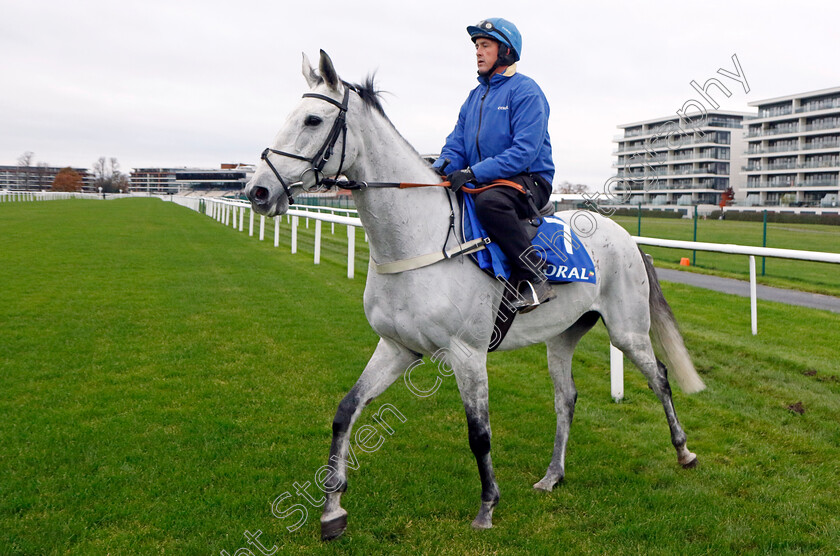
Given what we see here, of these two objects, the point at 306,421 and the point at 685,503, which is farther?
the point at 306,421

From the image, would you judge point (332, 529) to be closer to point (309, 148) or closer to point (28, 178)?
point (309, 148)

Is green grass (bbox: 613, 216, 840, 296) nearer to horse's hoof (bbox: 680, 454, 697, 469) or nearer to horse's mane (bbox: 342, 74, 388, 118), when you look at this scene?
horse's hoof (bbox: 680, 454, 697, 469)

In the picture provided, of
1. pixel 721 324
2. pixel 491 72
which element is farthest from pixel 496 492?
pixel 721 324

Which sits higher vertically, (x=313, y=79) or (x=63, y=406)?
(x=313, y=79)

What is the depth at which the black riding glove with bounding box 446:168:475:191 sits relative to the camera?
3.38 m

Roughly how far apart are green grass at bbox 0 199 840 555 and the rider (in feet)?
4.24

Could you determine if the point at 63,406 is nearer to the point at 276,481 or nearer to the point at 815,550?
the point at 276,481

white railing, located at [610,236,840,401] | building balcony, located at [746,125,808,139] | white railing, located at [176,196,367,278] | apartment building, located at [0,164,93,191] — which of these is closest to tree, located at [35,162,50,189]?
apartment building, located at [0,164,93,191]

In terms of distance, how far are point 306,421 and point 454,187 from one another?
2.41 m

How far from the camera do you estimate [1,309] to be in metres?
8.90

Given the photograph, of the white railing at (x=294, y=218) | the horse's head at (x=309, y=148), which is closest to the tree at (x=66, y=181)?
the white railing at (x=294, y=218)

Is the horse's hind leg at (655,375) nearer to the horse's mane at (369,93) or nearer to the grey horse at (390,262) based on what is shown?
the grey horse at (390,262)

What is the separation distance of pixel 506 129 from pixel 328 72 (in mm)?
1043

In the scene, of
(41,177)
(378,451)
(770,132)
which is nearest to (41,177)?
(41,177)
